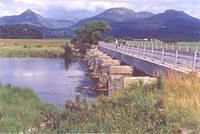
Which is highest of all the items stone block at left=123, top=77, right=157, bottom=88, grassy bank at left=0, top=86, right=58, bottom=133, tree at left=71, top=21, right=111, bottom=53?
stone block at left=123, top=77, right=157, bottom=88

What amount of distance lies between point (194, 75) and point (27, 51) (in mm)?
104211

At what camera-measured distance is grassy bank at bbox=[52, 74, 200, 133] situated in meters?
12.8

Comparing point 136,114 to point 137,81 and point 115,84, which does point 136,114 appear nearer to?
point 137,81

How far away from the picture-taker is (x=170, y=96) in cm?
1622

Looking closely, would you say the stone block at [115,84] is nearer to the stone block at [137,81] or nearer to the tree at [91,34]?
the stone block at [137,81]

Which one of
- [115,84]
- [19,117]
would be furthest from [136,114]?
[115,84]

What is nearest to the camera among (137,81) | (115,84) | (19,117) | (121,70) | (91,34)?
(19,117)

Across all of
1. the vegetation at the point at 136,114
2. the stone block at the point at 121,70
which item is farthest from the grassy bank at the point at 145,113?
the stone block at the point at 121,70

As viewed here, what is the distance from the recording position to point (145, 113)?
14039 millimetres

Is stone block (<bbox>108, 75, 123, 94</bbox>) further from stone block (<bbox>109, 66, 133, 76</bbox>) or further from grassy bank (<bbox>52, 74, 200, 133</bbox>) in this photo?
stone block (<bbox>109, 66, 133, 76</bbox>)

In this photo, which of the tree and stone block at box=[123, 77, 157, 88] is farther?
the tree

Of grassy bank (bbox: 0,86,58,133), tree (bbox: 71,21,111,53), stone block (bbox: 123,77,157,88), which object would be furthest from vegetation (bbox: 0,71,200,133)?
tree (bbox: 71,21,111,53)

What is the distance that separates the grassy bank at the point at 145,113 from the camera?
1280cm

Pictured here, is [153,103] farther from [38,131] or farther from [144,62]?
[144,62]
